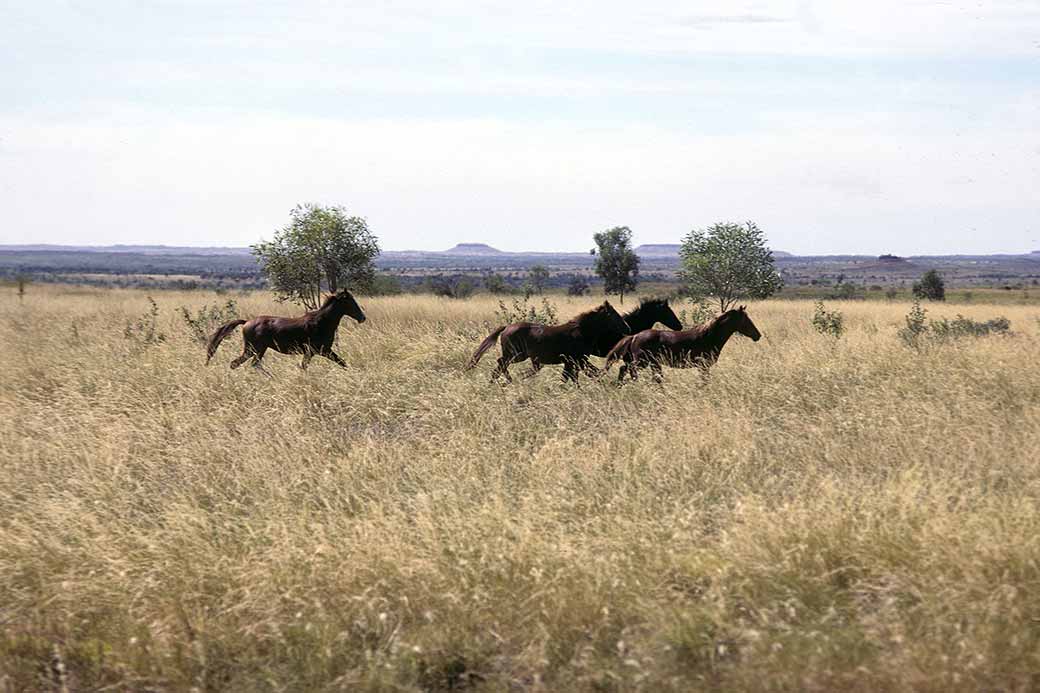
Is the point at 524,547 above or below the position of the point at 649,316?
below

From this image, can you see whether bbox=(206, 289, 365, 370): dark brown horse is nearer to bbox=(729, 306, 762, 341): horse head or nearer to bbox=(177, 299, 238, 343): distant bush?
bbox=(177, 299, 238, 343): distant bush

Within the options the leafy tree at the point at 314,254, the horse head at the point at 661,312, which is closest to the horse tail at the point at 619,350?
the horse head at the point at 661,312

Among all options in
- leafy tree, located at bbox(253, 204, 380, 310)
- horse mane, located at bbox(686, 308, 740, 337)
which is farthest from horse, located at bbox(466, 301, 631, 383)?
leafy tree, located at bbox(253, 204, 380, 310)

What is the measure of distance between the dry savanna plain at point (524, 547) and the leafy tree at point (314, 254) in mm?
16330

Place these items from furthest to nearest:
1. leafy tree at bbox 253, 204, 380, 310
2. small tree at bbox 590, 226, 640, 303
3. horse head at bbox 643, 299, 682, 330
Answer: small tree at bbox 590, 226, 640, 303, leafy tree at bbox 253, 204, 380, 310, horse head at bbox 643, 299, 682, 330

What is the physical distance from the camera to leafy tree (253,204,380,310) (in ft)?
82.6

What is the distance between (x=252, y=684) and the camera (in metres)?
4.04

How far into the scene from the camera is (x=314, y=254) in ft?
83.1

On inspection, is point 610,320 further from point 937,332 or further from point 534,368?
point 937,332

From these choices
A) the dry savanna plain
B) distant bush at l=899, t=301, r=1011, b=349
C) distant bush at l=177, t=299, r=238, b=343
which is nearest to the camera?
the dry savanna plain

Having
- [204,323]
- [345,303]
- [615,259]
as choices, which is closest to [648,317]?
[345,303]

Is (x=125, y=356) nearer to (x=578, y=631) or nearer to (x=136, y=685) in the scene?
(x=136, y=685)

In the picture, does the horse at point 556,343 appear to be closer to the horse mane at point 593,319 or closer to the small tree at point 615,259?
the horse mane at point 593,319

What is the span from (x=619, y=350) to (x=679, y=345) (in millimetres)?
738
